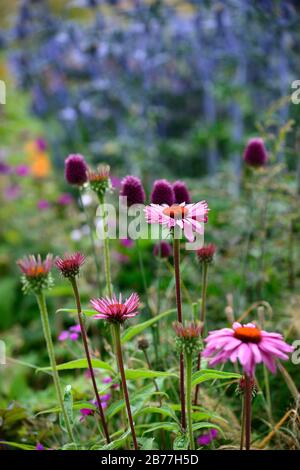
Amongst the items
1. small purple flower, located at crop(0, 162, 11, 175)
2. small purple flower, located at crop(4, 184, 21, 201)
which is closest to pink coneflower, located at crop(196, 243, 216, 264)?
small purple flower, located at crop(4, 184, 21, 201)

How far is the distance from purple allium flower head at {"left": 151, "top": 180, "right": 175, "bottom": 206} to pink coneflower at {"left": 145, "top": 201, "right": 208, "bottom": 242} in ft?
0.39

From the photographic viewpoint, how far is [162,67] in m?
3.63

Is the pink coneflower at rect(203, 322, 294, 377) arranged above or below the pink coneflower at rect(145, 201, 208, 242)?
below

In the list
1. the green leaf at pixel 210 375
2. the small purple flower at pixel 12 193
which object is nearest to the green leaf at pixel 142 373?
the green leaf at pixel 210 375

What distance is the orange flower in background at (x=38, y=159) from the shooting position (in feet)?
11.7

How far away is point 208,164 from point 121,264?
4.52 feet

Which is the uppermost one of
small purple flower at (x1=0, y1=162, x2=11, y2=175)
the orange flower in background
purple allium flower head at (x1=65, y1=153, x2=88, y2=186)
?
the orange flower in background

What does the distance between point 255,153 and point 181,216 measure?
495 mm

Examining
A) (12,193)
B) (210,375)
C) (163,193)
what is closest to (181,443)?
(210,375)

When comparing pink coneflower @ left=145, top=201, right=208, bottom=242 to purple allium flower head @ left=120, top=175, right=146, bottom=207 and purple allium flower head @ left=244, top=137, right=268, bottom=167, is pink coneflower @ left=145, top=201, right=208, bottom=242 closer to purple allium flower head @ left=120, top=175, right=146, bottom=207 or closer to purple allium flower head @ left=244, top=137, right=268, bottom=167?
purple allium flower head @ left=120, top=175, right=146, bottom=207

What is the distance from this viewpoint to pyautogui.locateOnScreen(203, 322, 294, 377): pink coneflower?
1.98ft

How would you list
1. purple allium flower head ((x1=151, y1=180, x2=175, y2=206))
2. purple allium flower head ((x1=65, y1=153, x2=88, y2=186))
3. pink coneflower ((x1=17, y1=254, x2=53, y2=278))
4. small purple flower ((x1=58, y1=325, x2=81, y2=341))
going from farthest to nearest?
small purple flower ((x1=58, y1=325, x2=81, y2=341)), purple allium flower head ((x1=65, y1=153, x2=88, y2=186)), purple allium flower head ((x1=151, y1=180, x2=175, y2=206)), pink coneflower ((x1=17, y1=254, x2=53, y2=278))

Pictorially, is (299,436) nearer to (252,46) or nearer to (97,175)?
(97,175)

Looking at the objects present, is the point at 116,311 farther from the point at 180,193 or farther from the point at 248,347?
the point at 180,193
